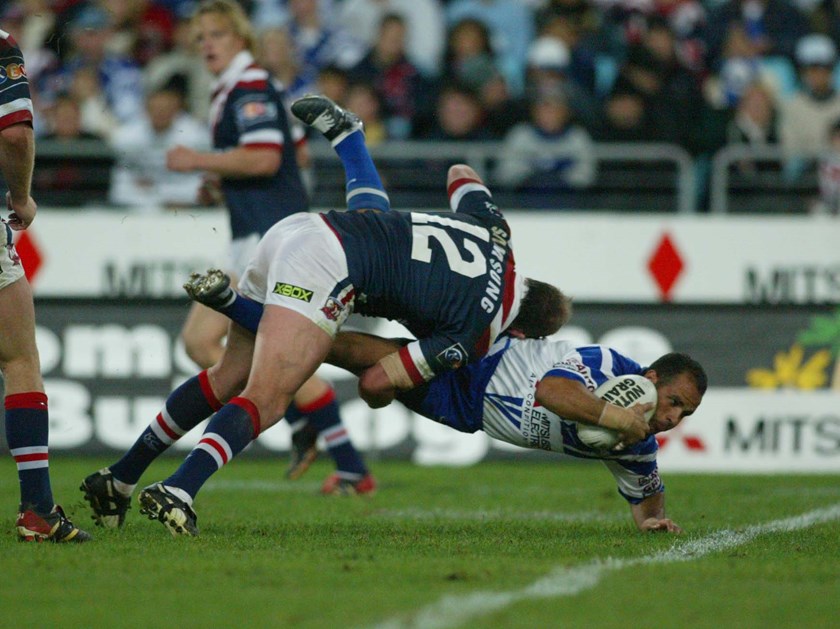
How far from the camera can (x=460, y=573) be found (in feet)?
15.8

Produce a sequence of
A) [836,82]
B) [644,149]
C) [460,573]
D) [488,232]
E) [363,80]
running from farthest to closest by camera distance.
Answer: [836,82], [363,80], [644,149], [488,232], [460,573]

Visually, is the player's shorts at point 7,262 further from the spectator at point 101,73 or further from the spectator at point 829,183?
the spectator at point 829,183

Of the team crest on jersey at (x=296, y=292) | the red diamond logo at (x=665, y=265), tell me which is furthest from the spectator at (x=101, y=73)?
the team crest on jersey at (x=296, y=292)

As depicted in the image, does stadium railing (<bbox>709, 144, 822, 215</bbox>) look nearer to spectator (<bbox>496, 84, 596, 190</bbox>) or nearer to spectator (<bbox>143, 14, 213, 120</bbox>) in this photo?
spectator (<bbox>496, 84, 596, 190</bbox>)

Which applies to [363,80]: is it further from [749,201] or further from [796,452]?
[796,452]

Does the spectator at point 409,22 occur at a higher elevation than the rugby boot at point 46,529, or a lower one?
higher

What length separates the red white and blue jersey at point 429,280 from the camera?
595cm

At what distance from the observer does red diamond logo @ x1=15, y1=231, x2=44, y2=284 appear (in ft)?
42.1

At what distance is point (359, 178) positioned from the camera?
640cm

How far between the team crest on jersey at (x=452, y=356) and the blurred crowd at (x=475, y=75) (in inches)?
287

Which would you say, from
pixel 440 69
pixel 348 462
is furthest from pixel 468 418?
pixel 440 69

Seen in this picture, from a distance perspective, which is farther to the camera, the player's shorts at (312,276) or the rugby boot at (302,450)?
the rugby boot at (302,450)

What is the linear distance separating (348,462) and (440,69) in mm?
7411

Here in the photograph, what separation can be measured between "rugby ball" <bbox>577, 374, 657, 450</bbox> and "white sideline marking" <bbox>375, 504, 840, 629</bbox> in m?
0.53
